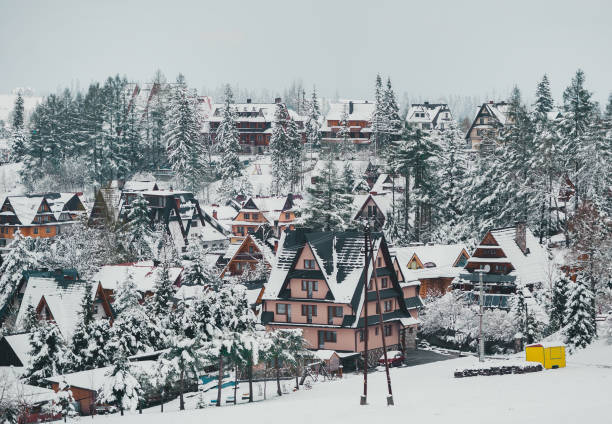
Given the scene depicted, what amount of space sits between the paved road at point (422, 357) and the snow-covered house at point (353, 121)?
8978 cm

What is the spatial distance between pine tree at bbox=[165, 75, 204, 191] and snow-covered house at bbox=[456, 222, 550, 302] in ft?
222

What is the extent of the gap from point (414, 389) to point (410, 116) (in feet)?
453

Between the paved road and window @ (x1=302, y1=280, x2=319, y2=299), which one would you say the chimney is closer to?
the paved road

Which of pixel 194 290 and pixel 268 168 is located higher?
pixel 268 168

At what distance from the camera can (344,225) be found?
279 feet

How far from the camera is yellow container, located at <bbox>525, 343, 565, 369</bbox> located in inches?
1742

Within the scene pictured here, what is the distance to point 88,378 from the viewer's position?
161 feet

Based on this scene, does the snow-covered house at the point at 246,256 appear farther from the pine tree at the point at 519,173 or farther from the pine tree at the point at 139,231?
the pine tree at the point at 519,173

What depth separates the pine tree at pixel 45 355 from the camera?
51.0 m

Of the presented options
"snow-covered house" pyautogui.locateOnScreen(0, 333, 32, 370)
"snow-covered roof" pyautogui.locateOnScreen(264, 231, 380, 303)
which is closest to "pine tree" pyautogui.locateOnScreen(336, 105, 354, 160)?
"snow-covered roof" pyautogui.locateOnScreen(264, 231, 380, 303)

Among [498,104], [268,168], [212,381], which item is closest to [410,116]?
[498,104]

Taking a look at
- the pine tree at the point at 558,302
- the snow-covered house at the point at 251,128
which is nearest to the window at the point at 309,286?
the pine tree at the point at 558,302

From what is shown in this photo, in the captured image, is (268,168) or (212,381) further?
(268,168)

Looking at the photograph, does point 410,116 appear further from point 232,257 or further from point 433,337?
point 433,337
